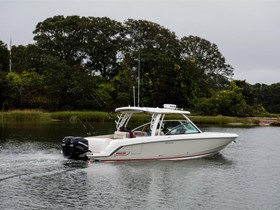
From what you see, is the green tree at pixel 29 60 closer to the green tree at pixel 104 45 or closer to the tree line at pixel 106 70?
the tree line at pixel 106 70

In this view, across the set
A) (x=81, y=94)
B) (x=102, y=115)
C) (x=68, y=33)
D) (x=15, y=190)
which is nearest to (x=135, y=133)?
(x=15, y=190)

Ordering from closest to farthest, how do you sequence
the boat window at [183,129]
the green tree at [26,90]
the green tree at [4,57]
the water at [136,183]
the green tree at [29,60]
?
the water at [136,183]
the boat window at [183,129]
the green tree at [26,90]
the green tree at [29,60]
the green tree at [4,57]

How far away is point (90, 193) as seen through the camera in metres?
18.2

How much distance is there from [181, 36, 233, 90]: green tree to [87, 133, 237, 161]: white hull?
84352 millimetres

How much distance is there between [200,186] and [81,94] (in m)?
59.1

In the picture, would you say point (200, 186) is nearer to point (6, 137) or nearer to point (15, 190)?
point (15, 190)

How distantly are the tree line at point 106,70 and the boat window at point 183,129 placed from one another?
48.4 metres

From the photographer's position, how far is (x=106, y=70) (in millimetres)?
88812

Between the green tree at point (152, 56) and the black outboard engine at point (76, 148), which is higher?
the green tree at point (152, 56)

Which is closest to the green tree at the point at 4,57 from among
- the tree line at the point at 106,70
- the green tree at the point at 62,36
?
the tree line at the point at 106,70

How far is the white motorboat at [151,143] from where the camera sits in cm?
2425

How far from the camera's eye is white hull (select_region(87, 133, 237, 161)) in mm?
24359

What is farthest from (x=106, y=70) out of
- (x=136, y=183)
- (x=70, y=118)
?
(x=136, y=183)

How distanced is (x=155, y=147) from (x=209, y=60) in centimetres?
9043
